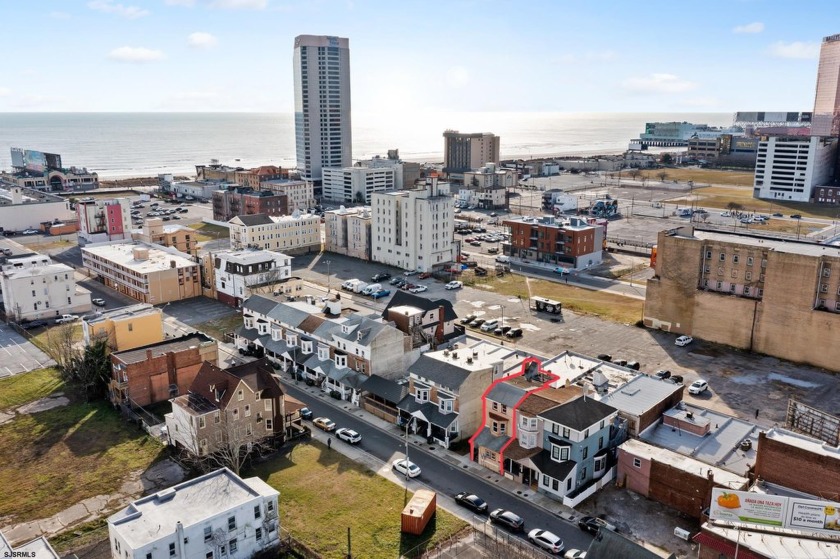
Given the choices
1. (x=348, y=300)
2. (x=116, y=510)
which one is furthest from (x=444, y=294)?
(x=116, y=510)

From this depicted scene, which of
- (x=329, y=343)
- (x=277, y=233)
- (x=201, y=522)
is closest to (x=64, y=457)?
(x=201, y=522)

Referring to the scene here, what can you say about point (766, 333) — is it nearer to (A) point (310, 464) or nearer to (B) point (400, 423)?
(B) point (400, 423)

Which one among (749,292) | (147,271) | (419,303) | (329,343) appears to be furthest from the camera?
(147,271)

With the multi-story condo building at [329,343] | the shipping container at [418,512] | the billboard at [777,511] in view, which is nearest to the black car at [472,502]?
the shipping container at [418,512]

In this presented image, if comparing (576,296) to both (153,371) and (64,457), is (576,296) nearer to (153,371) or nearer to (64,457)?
(153,371)

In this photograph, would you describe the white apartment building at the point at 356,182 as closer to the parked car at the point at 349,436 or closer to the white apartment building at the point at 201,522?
the parked car at the point at 349,436

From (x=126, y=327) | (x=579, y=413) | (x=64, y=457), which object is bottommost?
(x=64, y=457)

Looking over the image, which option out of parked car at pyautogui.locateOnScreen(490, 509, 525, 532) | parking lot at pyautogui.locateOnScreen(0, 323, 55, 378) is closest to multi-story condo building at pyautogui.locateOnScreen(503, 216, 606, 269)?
parked car at pyautogui.locateOnScreen(490, 509, 525, 532)

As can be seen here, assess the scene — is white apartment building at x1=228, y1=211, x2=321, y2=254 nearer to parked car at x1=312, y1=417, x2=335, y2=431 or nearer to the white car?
parked car at x1=312, y1=417, x2=335, y2=431

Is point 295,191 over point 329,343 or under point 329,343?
over
